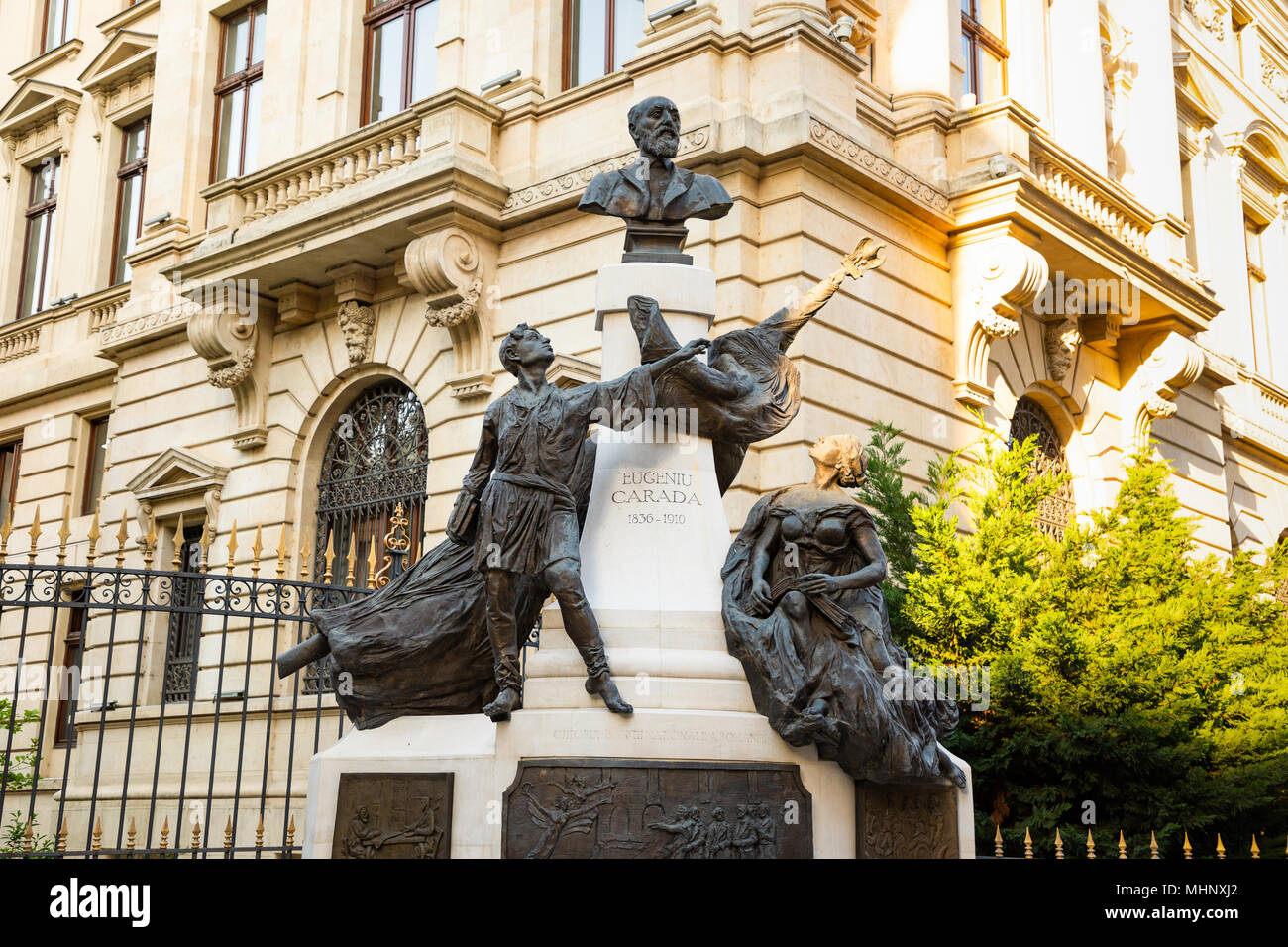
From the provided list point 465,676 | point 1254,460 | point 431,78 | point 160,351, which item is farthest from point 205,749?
point 1254,460

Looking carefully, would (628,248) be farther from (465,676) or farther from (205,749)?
(205,749)

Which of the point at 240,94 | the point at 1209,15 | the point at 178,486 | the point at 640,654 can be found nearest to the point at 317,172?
the point at 240,94

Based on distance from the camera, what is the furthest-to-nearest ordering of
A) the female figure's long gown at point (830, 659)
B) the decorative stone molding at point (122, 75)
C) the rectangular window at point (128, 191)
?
the rectangular window at point (128, 191)
the decorative stone molding at point (122, 75)
the female figure's long gown at point (830, 659)

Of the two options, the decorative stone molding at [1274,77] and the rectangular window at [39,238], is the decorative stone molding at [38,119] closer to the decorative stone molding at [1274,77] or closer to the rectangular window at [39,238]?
the rectangular window at [39,238]

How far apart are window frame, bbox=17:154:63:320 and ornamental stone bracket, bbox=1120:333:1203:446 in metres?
19.3

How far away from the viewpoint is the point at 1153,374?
2125 cm

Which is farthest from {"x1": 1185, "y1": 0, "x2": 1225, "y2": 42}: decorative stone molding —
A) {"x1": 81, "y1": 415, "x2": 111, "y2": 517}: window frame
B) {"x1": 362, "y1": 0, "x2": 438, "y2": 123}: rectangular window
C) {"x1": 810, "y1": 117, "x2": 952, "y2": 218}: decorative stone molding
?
{"x1": 81, "y1": 415, "x2": 111, "y2": 517}: window frame

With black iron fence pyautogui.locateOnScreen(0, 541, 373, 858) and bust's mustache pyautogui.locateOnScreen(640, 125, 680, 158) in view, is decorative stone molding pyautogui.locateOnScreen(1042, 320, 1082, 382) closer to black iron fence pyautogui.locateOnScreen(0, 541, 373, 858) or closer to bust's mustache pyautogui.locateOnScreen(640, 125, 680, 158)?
black iron fence pyautogui.locateOnScreen(0, 541, 373, 858)

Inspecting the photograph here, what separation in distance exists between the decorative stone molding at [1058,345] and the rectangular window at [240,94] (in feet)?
39.5

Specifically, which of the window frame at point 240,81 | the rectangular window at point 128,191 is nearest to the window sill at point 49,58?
the rectangular window at point 128,191

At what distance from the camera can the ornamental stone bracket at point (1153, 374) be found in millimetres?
21219

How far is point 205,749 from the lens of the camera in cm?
1823

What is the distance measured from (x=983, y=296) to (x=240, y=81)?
12181 millimetres

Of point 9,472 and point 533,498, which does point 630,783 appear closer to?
point 533,498
